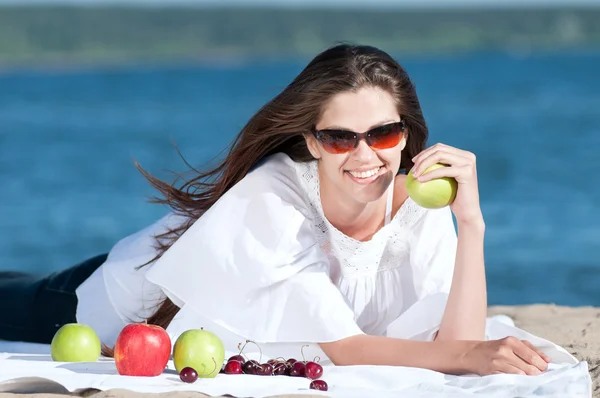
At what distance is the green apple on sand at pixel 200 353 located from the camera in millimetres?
5441

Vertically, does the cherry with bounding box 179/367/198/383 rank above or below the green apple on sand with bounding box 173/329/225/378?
below

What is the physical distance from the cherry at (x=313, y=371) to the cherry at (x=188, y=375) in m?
0.52

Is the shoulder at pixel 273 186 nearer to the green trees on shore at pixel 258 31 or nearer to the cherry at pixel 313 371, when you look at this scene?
the cherry at pixel 313 371

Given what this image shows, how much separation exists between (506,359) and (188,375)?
143cm

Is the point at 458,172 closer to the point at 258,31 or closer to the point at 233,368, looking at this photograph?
the point at 233,368

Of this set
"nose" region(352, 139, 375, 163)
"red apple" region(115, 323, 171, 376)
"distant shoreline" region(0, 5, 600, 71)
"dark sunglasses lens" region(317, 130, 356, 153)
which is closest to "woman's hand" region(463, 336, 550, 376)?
"nose" region(352, 139, 375, 163)

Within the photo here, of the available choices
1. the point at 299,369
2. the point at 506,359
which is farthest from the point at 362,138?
the point at 506,359

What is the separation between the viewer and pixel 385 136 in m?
5.82

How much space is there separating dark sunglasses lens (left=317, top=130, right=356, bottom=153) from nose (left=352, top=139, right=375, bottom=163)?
0.03 meters

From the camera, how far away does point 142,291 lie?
6.46 metres

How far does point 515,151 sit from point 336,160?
23542 mm

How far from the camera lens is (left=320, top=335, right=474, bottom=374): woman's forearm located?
18.1 ft

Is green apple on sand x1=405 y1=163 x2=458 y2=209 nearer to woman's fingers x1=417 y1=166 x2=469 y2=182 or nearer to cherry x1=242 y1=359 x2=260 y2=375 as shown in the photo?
woman's fingers x1=417 y1=166 x2=469 y2=182

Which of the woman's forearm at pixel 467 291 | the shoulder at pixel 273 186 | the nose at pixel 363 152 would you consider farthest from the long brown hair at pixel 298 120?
the woman's forearm at pixel 467 291
